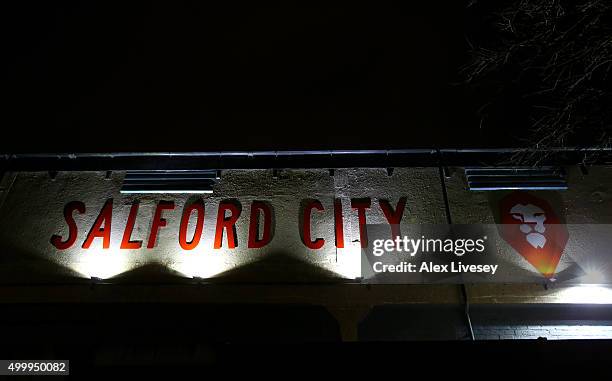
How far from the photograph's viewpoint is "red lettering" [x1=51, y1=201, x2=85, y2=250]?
10352 millimetres

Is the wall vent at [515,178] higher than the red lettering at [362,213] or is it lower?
higher

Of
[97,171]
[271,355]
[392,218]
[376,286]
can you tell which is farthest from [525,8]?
[97,171]

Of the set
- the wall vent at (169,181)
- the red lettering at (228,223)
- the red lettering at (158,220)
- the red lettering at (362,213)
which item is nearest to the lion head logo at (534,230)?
the red lettering at (362,213)

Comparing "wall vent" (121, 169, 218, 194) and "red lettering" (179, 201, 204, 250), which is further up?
"wall vent" (121, 169, 218, 194)

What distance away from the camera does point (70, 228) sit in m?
10.6

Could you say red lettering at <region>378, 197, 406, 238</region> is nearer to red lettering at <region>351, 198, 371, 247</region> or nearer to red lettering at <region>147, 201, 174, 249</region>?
red lettering at <region>351, 198, 371, 247</region>

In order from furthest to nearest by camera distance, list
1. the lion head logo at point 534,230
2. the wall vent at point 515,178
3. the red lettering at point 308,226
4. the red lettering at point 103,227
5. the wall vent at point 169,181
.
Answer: the wall vent at point 169,181
the wall vent at point 515,178
the red lettering at point 103,227
the red lettering at point 308,226
the lion head logo at point 534,230

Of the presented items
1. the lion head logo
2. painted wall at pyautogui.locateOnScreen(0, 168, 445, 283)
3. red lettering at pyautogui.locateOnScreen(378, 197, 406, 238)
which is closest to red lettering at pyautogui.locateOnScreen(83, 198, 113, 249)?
painted wall at pyautogui.locateOnScreen(0, 168, 445, 283)

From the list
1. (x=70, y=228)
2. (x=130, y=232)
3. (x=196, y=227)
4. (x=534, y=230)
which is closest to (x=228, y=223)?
(x=196, y=227)

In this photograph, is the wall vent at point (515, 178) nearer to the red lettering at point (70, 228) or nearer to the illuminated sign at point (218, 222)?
the illuminated sign at point (218, 222)

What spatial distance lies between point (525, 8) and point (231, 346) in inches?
273

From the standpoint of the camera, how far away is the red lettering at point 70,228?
10352 millimetres

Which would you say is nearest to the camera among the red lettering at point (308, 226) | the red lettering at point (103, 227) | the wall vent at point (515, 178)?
the red lettering at point (308, 226)

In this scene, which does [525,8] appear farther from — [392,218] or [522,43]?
[392,218]
